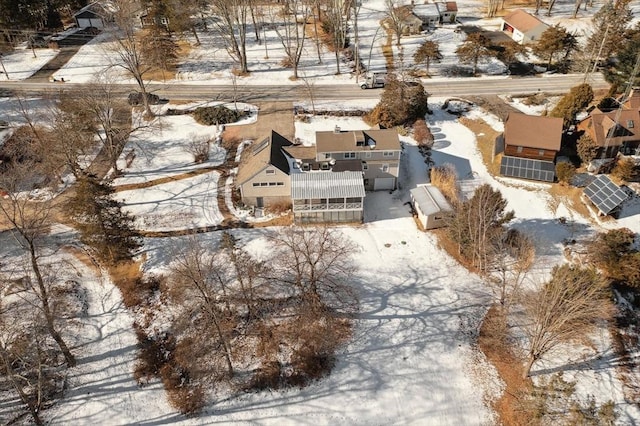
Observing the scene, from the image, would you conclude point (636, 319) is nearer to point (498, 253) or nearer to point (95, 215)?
point (498, 253)

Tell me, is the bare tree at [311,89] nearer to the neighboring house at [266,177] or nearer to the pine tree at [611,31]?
the neighboring house at [266,177]

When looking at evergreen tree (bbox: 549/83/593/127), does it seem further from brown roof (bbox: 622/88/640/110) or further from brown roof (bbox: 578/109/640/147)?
brown roof (bbox: 622/88/640/110)

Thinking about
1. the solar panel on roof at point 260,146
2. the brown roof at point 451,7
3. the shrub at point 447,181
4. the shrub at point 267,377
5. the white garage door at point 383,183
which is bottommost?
the shrub at point 267,377

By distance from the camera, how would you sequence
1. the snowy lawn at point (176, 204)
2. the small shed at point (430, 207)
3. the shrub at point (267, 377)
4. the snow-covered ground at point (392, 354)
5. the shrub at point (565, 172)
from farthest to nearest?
A: the shrub at point (565, 172)
the snowy lawn at point (176, 204)
the small shed at point (430, 207)
the shrub at point (267, 377)
the snow-covered ground at point (392, 354)

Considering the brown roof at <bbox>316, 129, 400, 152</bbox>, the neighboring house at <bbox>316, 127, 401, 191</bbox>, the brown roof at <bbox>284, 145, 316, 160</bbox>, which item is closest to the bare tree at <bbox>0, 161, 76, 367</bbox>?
the brown roof at <bbox>284, 145, 316, 160</bbox>

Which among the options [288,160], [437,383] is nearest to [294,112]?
[288,160]

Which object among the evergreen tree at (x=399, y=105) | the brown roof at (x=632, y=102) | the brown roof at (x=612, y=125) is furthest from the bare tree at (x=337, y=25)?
the brown roof at (x=632, y=102)
